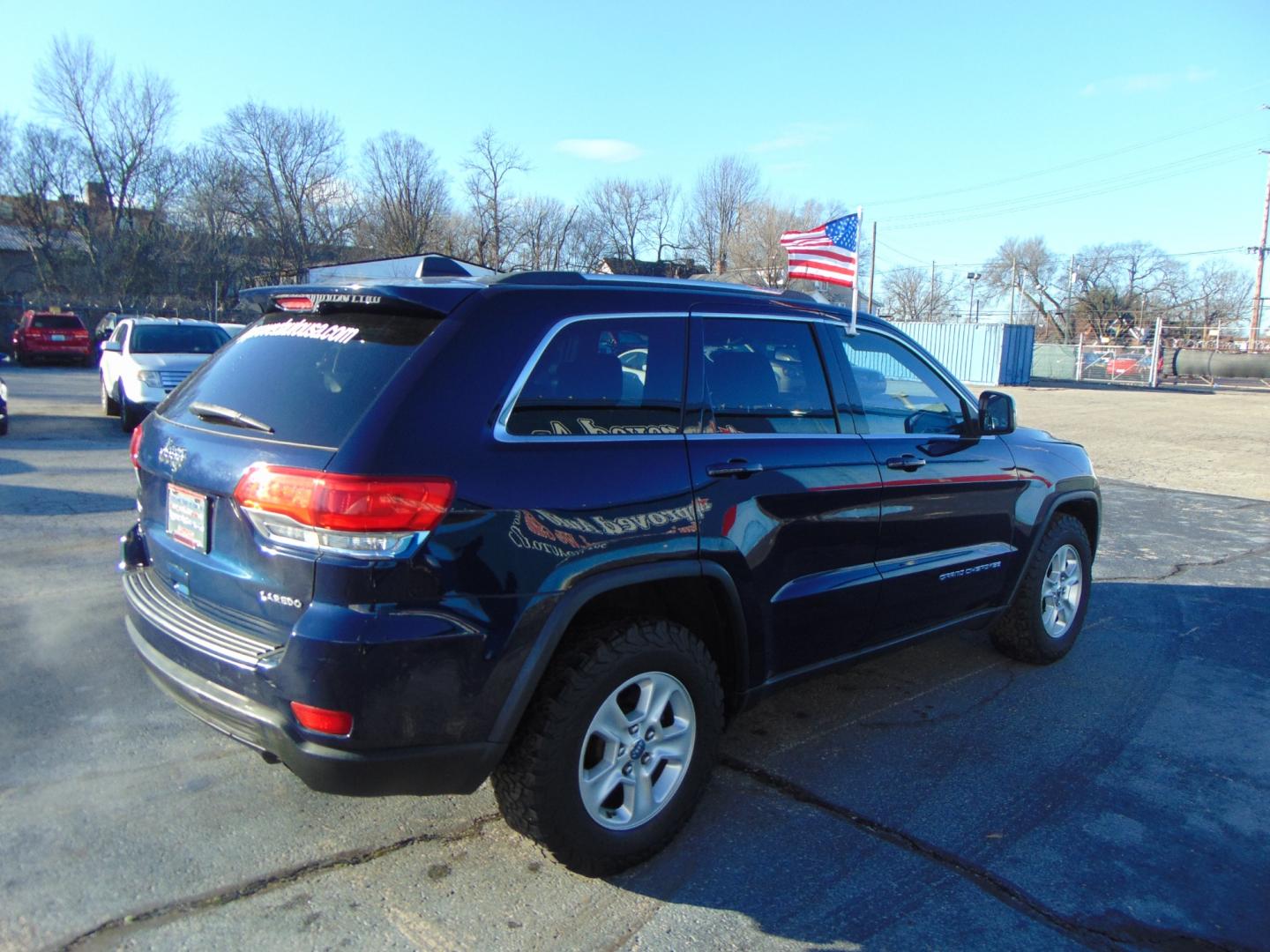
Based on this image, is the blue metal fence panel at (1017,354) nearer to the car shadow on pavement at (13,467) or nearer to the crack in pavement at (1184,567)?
the crack in pavement at (1184,567)

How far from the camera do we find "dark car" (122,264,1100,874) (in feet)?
8.15

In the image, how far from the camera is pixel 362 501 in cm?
244

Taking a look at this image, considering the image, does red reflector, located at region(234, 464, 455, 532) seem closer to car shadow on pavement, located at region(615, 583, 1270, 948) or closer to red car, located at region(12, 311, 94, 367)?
car shadow on pavement, located at region(615, 583, 1270, 948)

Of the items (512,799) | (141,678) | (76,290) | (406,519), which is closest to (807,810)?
(512,799)

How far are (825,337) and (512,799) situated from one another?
7.40ft

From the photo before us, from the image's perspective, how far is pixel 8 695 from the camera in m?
4.06

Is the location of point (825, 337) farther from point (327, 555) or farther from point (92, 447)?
point (92, 447)

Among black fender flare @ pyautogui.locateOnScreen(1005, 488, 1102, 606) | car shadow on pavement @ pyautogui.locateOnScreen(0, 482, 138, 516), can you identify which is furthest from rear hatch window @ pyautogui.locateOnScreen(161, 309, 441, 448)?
car shadow on pavement @ pyautogui.locateOnScreen(0, 482, 138, 516)

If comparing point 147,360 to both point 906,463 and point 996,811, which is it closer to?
Result: point 906,463

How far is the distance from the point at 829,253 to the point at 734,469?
191 inches

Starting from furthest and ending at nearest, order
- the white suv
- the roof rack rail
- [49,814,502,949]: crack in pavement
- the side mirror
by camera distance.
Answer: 1. the white suv
2. the side mirror
3. the roof rack rail
4. [49,814,502,949]: crack in pavement

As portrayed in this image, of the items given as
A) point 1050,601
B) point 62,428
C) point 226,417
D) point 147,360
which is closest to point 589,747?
point 226,417

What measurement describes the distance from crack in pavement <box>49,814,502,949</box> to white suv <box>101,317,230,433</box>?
995 centimetres

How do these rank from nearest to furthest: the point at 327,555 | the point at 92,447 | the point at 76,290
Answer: the point at 327,555
the point at 92,447
the point at 76,290
